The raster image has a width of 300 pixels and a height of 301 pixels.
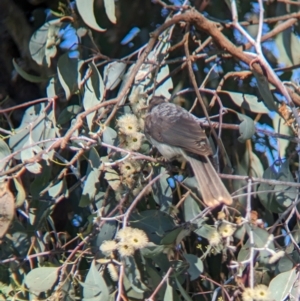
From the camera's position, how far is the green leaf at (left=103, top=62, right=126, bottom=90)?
308 cm

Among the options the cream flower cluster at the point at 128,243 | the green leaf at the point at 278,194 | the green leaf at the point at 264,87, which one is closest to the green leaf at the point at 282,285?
the green leaf at the point at 278,194

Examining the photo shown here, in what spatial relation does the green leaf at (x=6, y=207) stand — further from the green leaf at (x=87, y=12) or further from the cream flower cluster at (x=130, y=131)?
the green leaf at (x=87, y=12)

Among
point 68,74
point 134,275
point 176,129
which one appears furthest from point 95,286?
point 176,129

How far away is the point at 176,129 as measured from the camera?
332 cm

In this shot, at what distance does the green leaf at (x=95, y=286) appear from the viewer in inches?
103

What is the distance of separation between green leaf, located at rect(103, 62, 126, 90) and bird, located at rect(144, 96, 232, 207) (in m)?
0.16

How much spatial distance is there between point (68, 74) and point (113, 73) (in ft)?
0.63

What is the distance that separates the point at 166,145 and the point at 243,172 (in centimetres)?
43

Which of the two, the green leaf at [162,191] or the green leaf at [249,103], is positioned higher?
the green leaf at [249,103]

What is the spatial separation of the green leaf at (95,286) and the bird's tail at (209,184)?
17.1 inches

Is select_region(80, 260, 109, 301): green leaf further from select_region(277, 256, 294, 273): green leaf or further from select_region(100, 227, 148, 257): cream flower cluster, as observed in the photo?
select_region(277, 256, 294, 273): green leaf

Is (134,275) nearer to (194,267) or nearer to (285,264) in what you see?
(194,267)

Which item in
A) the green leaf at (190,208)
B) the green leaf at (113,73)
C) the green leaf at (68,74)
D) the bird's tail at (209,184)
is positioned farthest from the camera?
the green leaf at (113,73)

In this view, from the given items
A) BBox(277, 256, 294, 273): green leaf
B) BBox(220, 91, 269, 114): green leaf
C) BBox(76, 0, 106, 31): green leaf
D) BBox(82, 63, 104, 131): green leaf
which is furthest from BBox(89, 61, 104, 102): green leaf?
BBox(277, 256, 294, 273): green leaf
